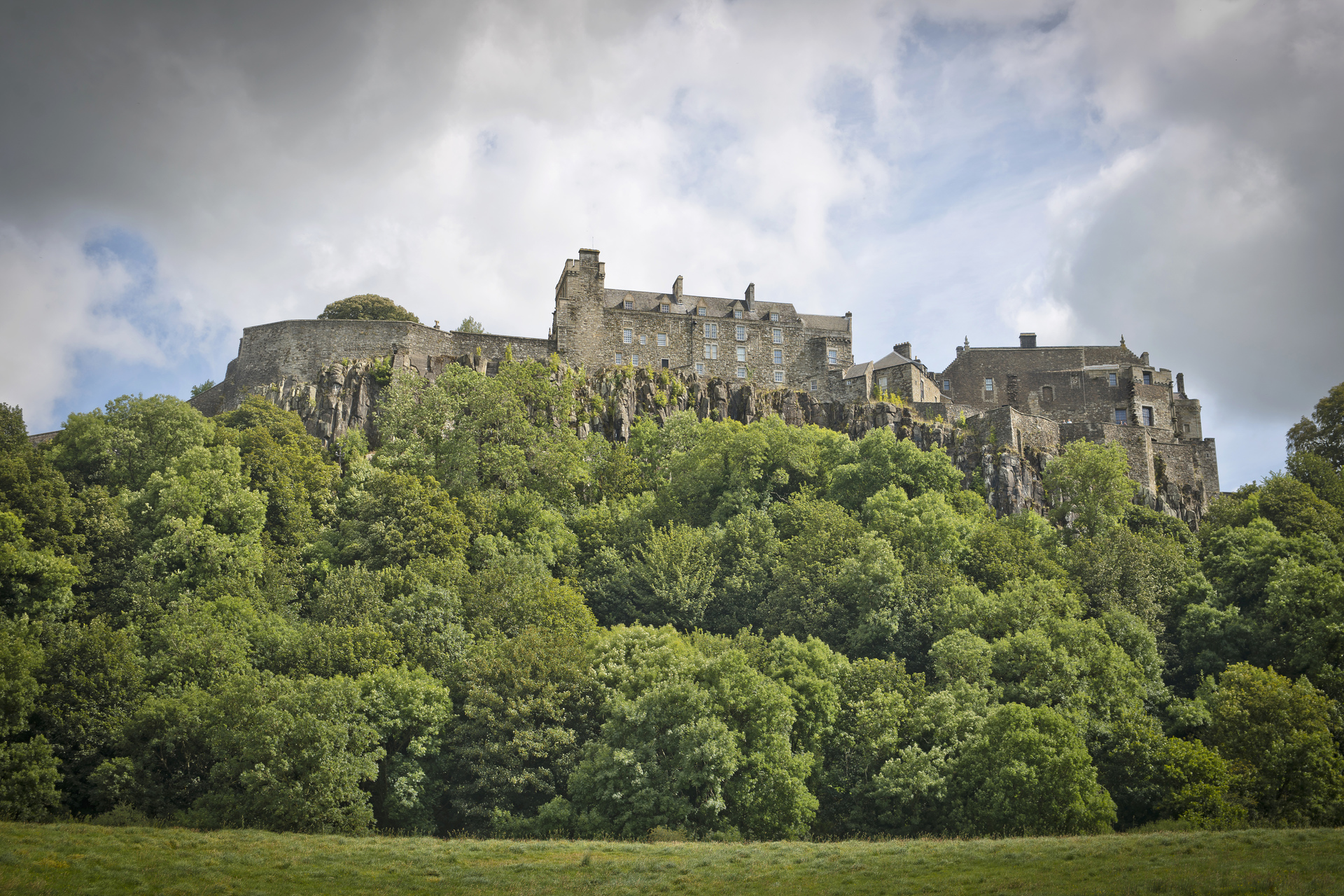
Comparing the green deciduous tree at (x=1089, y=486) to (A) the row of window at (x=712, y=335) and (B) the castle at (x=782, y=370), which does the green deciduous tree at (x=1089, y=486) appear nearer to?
(B) the castle at (x=782, y=370)

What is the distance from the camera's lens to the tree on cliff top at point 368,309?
81.9m

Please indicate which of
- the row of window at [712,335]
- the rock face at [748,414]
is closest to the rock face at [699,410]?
the rock face at [748,414]

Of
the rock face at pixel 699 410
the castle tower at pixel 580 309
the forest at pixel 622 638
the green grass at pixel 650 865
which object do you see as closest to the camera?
the green grass at pixel 650 865

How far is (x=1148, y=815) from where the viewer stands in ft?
126

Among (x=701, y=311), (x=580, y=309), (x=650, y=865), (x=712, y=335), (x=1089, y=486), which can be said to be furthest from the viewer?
(x=701, y=311)

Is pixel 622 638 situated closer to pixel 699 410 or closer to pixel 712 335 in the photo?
pixel 699 410

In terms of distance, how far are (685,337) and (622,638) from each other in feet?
130

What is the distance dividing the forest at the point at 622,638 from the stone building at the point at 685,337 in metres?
15.9

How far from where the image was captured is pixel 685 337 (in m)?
78.2

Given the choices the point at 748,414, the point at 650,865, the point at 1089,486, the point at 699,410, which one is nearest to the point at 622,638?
the point at 650,865

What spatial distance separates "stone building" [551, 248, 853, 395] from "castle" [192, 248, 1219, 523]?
0.33ft

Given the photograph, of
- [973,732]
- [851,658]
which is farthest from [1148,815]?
[851,658]

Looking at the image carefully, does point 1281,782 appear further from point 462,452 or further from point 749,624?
point 462,452

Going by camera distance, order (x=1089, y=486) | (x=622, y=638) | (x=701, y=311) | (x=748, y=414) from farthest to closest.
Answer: (x=701, y=311) < (x=748, y=414) < (x=1089, y=486) < (x=622, y=638)
